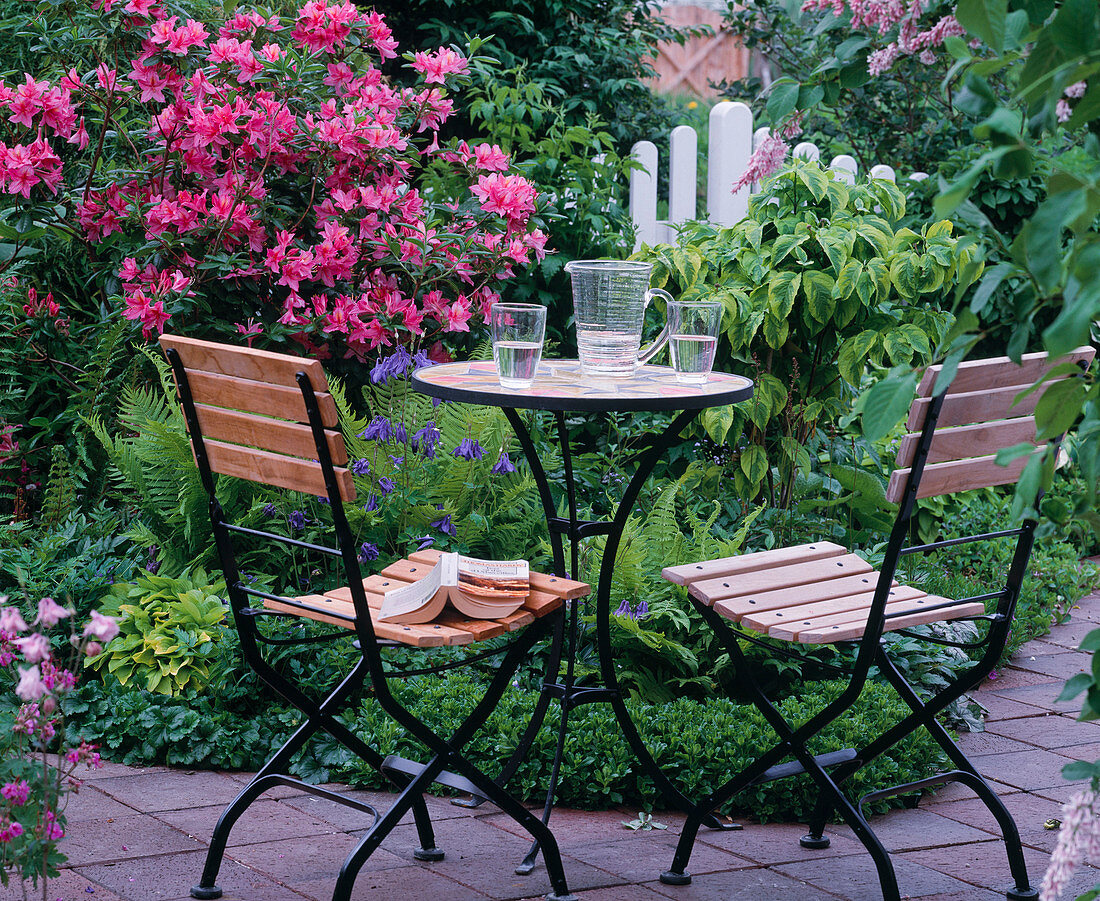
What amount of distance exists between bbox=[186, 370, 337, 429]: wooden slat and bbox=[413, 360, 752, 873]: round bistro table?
33 cm

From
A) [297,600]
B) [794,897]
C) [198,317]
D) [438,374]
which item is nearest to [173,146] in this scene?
[198,317]

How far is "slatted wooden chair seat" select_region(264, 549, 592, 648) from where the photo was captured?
2385mm

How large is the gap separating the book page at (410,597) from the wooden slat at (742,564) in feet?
1.76

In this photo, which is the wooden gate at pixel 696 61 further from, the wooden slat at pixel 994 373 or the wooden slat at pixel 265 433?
the wooden slat at pixel 265 433

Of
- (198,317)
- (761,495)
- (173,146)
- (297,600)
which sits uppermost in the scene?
(173,146)

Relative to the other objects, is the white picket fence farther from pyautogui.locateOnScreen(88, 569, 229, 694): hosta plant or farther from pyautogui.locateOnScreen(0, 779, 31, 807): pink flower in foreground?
pyautogui.locateOnScreen(0, 779, 31, 807): pink flower in foreground

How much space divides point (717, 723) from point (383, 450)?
4.78 ft

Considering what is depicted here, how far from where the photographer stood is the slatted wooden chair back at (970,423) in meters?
2.36

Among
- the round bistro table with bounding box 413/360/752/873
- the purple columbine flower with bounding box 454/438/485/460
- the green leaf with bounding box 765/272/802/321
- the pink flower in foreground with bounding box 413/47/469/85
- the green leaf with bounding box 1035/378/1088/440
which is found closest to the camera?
the green leaf with bounding box 1035/378/1088/440

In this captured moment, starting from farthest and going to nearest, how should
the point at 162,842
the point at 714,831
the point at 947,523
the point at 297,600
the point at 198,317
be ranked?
the point at 947,523 < the point at 198,317 < the point at 714,831 < the point at 162,842 < the point at 297,600

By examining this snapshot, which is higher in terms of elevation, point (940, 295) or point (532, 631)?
point (940, 295)

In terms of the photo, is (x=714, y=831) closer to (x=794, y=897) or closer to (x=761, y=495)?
(x=794, y=897)

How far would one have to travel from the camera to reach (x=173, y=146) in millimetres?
4254

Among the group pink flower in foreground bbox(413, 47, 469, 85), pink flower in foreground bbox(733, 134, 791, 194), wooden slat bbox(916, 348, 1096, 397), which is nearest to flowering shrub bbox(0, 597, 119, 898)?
wooden slat bbox(916, 348, 1096, 397)
